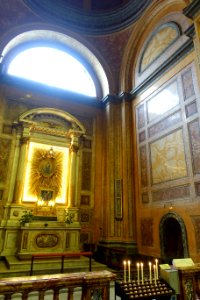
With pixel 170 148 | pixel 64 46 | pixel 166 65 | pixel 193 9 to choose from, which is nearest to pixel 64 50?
pixel 64 46

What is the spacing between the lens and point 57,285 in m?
2.28

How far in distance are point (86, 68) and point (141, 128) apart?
5.05 metres

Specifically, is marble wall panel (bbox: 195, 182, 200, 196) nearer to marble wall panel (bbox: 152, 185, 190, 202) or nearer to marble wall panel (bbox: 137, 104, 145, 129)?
marble wall panel (bbox: 152, 185, 190, 202)

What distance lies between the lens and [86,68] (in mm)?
12609

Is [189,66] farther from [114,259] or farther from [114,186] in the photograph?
[114,259]

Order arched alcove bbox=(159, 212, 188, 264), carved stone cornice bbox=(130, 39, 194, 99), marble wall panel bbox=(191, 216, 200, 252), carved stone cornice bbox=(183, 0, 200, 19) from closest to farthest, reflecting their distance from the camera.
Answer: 1. marble wall panel bbox=(191, 216, 200, 252)
2. carved stone cornice bbox=(183, 0, 200, 19)
3. arched alcove bbox=(159, 212, 188, 264)
4. carved stone cornice bbox=(130, 39, 194, 99)

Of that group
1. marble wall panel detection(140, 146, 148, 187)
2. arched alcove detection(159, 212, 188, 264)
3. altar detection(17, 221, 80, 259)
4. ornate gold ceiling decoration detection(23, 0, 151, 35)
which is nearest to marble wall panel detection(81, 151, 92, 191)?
altar detection(17, 221, 80, 259)

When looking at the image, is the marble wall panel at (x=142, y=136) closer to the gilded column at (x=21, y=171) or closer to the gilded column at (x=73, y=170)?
the gilded column at (x=73, y=170)

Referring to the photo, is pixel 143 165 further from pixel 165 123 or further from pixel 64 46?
pixel 64 46

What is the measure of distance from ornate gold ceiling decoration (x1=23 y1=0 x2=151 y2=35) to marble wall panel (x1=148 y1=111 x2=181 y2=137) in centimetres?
578

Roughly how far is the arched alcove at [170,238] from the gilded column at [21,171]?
549 cm

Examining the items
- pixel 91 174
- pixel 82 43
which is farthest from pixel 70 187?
pixel 82 43

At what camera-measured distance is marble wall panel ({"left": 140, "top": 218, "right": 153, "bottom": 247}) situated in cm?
844

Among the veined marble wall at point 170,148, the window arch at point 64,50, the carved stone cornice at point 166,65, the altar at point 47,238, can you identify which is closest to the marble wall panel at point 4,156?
the altar at point 47,238
